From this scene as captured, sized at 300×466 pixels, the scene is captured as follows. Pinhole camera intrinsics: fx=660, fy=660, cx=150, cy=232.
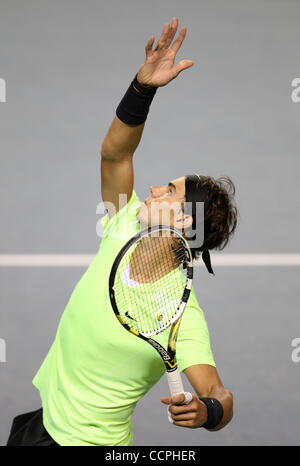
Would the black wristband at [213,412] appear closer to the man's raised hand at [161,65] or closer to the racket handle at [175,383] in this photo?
the racket handle at [175,383]

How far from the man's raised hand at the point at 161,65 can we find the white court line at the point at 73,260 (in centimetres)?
199

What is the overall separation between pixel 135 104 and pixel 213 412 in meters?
0.70

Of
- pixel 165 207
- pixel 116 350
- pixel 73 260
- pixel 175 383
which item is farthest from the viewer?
pixel 73 260

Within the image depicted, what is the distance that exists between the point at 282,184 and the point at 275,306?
2.30 feet

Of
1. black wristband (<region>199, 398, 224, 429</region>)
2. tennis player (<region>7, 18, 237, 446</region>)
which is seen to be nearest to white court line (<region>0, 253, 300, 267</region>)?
tennis player (<region>7, 18, 237, 446</region>)

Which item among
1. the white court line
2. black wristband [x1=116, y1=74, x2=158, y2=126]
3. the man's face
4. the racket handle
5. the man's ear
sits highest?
black wristband [x1=116, y1=74, x2=158, y2=126]

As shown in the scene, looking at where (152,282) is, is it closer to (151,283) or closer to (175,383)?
(151,283)

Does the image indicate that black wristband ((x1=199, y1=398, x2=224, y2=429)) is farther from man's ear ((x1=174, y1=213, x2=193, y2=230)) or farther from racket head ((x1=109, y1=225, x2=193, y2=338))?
man's ear ((x1=174, y1=213, x2=193, y2=230))

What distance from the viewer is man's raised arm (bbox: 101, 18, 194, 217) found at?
1517mm

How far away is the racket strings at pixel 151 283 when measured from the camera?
4.75 ft

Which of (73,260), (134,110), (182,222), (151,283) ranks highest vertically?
(134,110)

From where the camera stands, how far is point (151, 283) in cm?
149

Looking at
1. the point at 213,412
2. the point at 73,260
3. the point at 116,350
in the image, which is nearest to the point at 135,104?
the point at 116,350

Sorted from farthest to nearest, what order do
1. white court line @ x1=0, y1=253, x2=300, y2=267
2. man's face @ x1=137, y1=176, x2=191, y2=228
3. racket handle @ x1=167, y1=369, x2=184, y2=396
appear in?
white court line @ x1=0, y1=253, x2=300, y2=267
man's face @ x1=137, y1=176, x2=191, y2=228
racket handle @ x1=167, y1=369, x2=184, y2=396
